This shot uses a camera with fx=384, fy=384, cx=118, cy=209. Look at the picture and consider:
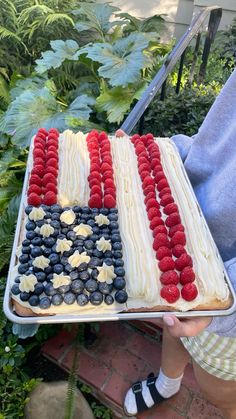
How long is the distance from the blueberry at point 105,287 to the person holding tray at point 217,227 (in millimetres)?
187

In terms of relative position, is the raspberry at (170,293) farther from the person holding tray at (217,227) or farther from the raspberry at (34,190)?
the raspberry at (34,190)

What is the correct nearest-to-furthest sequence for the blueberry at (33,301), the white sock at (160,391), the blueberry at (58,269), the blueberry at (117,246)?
the blueberry at (33,301) < the blueberry at (58,269) < the blueberry at (117,246) < the white sock at (160,391)

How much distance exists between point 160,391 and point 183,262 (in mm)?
996

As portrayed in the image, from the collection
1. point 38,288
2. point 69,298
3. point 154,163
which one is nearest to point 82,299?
point 69,298

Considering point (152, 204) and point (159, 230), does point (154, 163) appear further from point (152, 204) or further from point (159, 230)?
point (159, 230)

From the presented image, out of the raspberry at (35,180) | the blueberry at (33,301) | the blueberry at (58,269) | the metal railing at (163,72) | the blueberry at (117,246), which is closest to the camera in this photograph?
the blueberry at (33,301)

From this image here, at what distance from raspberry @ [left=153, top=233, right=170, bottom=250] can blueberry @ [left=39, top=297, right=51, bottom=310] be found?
425 mm

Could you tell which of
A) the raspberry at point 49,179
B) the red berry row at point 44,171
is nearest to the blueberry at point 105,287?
the red berry row at point 44,171

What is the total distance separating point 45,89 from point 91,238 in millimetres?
2514

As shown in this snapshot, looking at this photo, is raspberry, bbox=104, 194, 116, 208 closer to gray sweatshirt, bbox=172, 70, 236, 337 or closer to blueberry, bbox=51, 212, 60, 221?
blueberry, bbox=51, 212, 60, 221

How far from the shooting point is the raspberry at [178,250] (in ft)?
4.32

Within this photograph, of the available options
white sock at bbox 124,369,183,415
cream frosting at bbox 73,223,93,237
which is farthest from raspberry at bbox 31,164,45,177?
white sock at bbox 124,369,183,415

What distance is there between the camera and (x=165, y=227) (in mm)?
1424

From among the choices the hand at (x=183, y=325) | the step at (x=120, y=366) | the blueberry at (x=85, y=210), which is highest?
the blueberry at (x=85, y=210)
